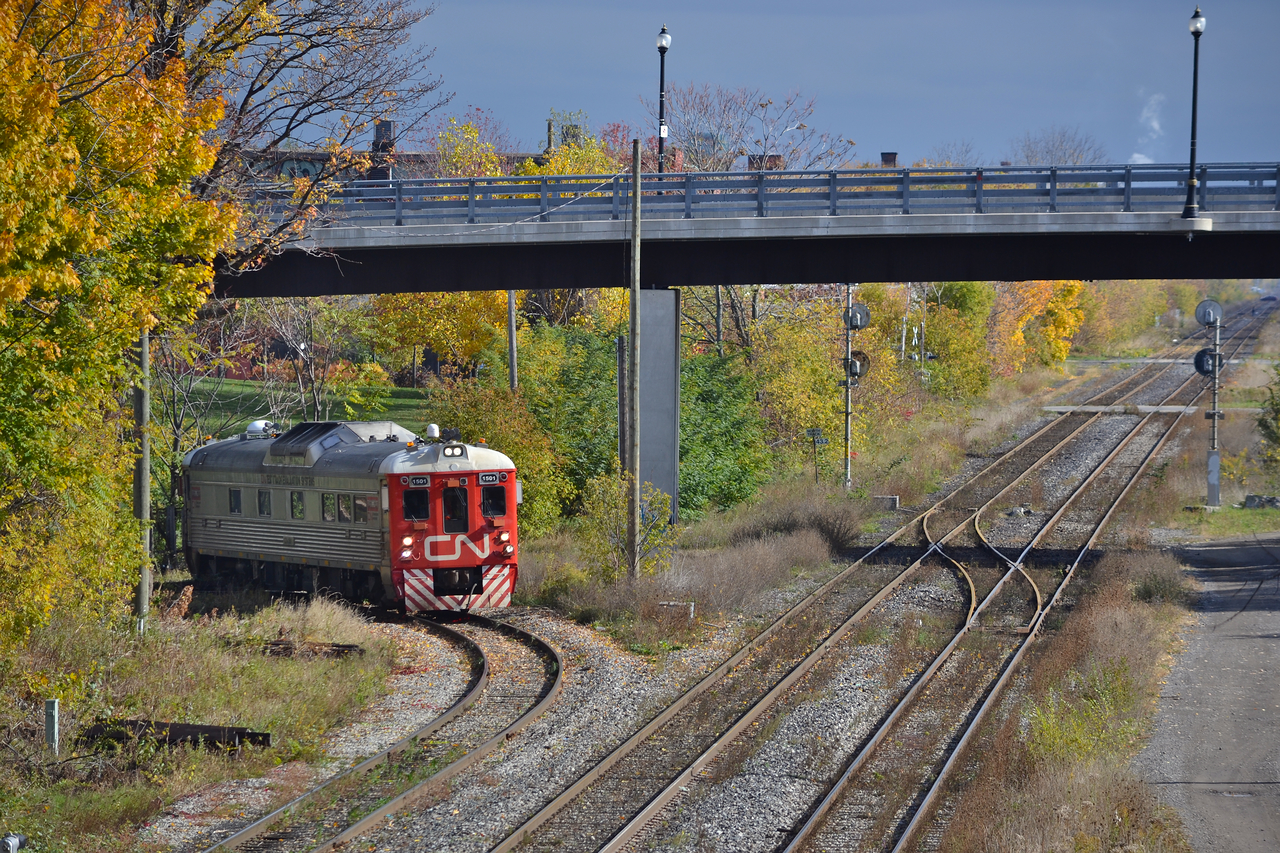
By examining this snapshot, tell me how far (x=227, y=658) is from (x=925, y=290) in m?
46.7

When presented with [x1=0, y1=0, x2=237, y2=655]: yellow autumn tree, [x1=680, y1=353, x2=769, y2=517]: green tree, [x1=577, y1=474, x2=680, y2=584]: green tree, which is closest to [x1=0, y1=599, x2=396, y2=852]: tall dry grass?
[x1=0, y1=0, x2=237, y2=655]: yellow autumn tree

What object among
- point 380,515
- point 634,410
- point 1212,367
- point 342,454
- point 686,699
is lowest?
point 686,699

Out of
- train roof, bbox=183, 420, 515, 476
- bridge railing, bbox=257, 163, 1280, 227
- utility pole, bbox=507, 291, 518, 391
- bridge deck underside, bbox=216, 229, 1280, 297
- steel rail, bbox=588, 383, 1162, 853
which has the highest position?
bridge railing, bbox=257, 163, 1280, 227

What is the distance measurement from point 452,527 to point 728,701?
6.34m

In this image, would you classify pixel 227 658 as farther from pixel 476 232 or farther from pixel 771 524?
pixel 771 524

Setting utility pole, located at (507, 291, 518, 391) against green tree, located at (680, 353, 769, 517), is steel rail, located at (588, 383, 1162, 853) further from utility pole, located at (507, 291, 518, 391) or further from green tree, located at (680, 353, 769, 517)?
utility pole, located at (507, 291, 518, 391)

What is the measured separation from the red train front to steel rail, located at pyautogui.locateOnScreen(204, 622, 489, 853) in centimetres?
79

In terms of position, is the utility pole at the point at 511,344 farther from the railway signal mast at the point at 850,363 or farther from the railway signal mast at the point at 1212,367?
the railway signal mast at the point at 1212,367

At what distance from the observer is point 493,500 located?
18.4 metres

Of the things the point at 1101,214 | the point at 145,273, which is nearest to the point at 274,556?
the point at 145,273

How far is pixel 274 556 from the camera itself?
2025cm

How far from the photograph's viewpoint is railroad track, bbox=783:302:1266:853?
→ 944 cm

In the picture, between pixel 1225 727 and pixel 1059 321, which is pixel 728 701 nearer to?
pixel 1225 727

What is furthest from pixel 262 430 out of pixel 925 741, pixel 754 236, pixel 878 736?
pixel 925 741
